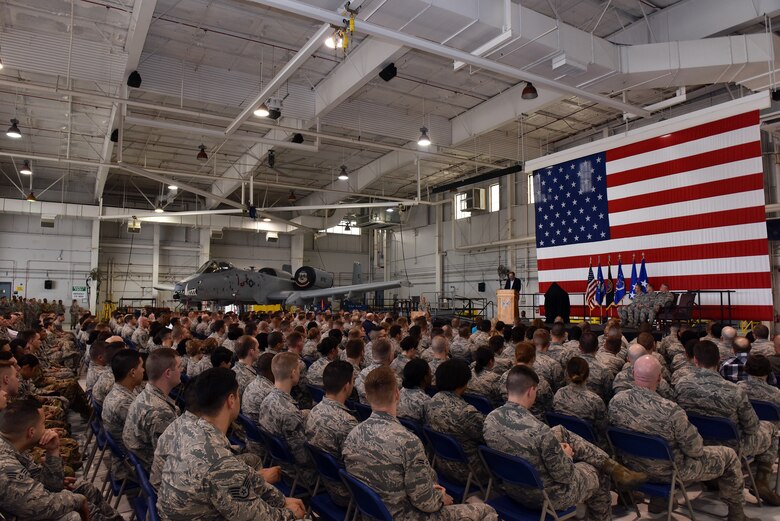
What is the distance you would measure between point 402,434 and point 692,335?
5.45 m

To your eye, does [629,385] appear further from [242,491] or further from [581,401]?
[242,491]

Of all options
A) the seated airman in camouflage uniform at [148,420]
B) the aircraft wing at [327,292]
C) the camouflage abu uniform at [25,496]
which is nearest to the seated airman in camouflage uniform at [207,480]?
the camouflage abu uniform at [25,496]

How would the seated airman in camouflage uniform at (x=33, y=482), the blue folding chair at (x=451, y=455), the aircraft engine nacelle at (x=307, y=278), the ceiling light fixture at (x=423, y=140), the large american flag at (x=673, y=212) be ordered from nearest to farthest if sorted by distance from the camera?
the seated airman in camouflage uniform at (x=33, y=482) → the blue folding chair at (x=451, y=455) → the large american flag at (x=673, y=212) → the ceiling light fixture at (x=423, y=140) → the aircraft engine nacelle at (x=307, y=278)

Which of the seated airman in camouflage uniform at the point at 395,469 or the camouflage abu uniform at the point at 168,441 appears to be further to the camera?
the seated airman in camouflage uniform at the point at 395,469

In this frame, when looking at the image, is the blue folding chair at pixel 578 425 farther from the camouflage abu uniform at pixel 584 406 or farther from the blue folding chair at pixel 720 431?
the blue folding chair at pixel 720 431

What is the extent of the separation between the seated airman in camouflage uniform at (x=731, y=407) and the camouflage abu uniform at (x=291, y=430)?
290cm

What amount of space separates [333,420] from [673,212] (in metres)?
11.3

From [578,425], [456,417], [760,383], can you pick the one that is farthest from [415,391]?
[760,383]

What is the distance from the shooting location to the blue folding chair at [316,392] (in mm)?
5035

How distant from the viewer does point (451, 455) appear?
10.9ft

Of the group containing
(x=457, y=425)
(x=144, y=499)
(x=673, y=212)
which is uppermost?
(x=673, y=212)

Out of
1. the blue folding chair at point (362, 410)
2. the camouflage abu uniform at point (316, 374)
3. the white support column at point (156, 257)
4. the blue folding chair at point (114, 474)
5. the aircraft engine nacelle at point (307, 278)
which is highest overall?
the white support column at point (156, 257)

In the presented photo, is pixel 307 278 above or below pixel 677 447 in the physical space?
above

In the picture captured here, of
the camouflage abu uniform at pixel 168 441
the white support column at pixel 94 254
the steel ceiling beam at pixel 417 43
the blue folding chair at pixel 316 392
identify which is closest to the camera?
the camouflage abu uniform at pixel 168 441
